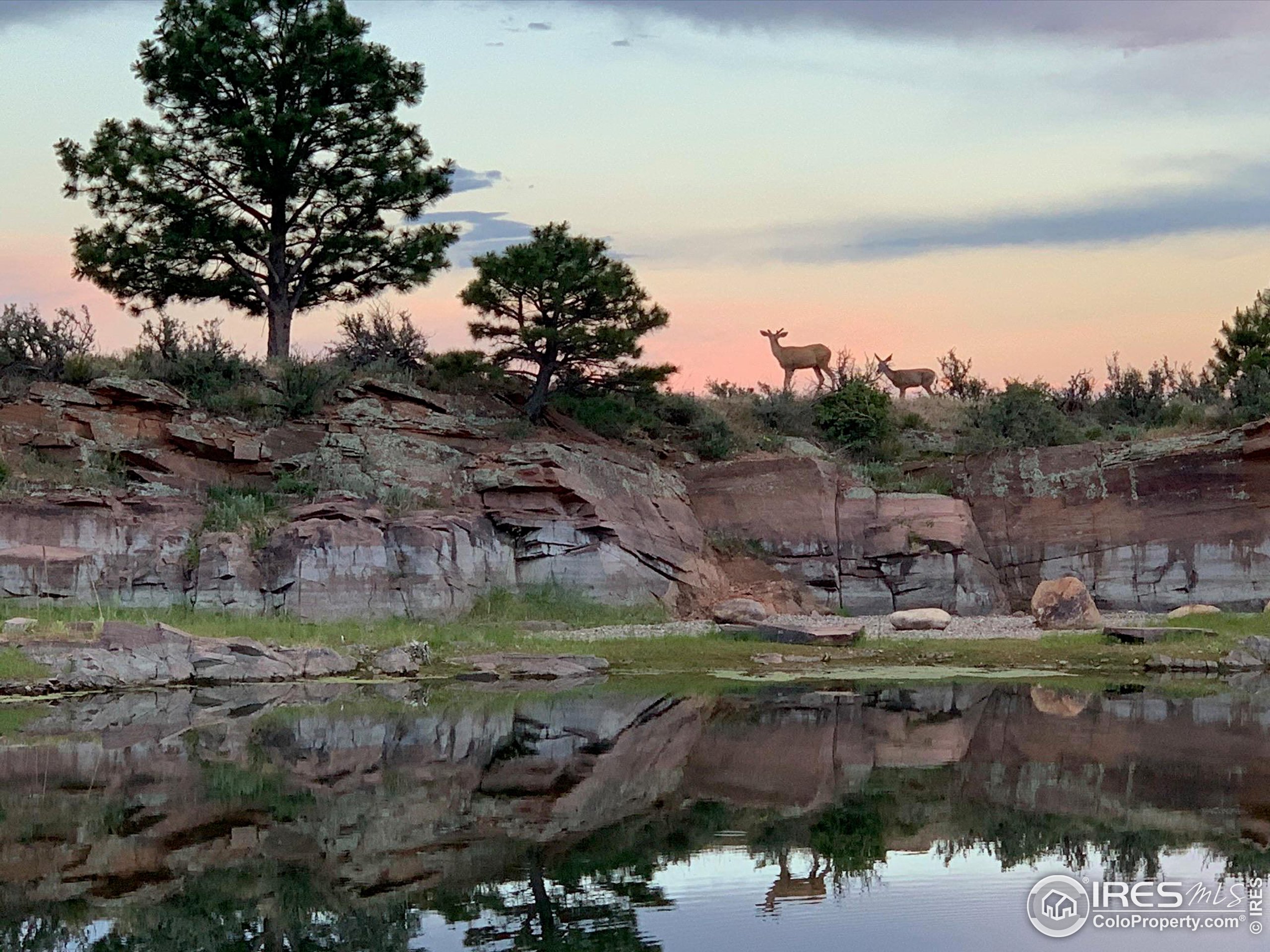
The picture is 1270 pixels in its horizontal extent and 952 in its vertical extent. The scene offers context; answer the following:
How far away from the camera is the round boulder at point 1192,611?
27.7 m

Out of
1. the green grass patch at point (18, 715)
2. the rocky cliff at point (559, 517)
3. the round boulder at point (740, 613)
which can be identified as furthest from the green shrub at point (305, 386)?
the green grass patch at point (18, 715)

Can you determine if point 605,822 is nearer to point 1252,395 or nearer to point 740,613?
point 740,613

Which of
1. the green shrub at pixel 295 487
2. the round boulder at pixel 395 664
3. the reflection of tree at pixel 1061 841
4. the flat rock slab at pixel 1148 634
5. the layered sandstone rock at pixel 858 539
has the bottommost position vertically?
the reflection of tree at pixel 1061 841

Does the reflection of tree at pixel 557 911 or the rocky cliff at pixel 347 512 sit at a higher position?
the rocky cliff at pixel 347 512

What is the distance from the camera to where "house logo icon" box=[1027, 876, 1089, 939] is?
9820mm

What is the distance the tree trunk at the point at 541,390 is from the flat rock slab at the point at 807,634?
1122 centimetres

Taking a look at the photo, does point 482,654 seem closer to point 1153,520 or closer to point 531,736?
point 531,736

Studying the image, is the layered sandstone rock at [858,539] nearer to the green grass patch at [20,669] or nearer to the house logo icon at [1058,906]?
the green grass patch at [20,669]

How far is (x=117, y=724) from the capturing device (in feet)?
57.8

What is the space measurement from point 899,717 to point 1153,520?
15.1m

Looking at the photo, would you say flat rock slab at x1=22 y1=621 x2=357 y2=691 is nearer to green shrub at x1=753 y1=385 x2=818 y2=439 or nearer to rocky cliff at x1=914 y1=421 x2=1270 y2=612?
rocky cliff at x1=914 y1=421 x2=1270 y2=612

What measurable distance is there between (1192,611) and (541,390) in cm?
1620

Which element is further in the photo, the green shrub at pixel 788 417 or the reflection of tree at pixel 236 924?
the green shrub at pixel 788 417

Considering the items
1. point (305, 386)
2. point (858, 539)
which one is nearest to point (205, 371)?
point (305, 386)
